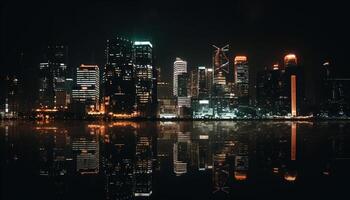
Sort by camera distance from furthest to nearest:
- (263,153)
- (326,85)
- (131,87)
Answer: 1. (326,85)
2. (131,87)
3. (263,153)

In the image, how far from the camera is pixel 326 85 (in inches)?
6127

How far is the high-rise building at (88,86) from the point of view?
469 feet

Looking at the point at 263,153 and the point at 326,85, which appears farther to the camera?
the point at 326,85

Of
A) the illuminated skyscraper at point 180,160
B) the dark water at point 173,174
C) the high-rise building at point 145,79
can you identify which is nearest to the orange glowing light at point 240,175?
the dark water at point 173,174

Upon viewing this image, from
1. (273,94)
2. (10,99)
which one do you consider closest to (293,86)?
(273,94)

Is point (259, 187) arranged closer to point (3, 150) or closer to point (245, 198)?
point (245, 198)

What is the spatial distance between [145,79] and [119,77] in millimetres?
8722

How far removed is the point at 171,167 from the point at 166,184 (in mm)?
3307

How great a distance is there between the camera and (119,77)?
138500 mm

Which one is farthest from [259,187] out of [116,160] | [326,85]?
[326,85]

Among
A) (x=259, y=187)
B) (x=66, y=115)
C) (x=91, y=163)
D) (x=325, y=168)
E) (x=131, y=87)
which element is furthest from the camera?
(x=131, y=87)

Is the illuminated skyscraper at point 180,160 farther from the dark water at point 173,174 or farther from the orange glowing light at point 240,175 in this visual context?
the orange glowing light at point 240,175

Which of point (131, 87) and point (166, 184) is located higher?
point (131, 87)

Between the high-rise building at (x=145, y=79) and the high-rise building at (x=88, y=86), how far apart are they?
53.6ft
